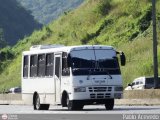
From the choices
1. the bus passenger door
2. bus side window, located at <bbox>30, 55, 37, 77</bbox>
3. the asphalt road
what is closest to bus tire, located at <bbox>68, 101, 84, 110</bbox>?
the asphalt road

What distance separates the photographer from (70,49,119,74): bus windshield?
103ft

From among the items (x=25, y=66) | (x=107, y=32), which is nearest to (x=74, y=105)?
(x=25, y=66)

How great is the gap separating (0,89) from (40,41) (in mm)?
12999

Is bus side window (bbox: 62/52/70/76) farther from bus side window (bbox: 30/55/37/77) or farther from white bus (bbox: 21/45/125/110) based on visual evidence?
bus side window (bbox: 30/55/37/77)

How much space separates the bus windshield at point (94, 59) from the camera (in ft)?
103

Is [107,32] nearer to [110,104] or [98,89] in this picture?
[110,104]

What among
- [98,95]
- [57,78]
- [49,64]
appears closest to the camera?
[98,95]

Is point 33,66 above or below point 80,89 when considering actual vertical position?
above

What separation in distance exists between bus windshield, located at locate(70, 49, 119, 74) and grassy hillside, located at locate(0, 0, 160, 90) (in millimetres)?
30155

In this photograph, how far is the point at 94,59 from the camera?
104 ft

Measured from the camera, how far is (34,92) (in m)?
36.6

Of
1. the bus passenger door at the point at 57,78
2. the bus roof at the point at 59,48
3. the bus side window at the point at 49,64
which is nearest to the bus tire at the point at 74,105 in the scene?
the bus passenger door at the point at 57,78

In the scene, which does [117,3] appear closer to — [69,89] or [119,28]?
[119,28]

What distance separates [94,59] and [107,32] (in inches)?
1912
